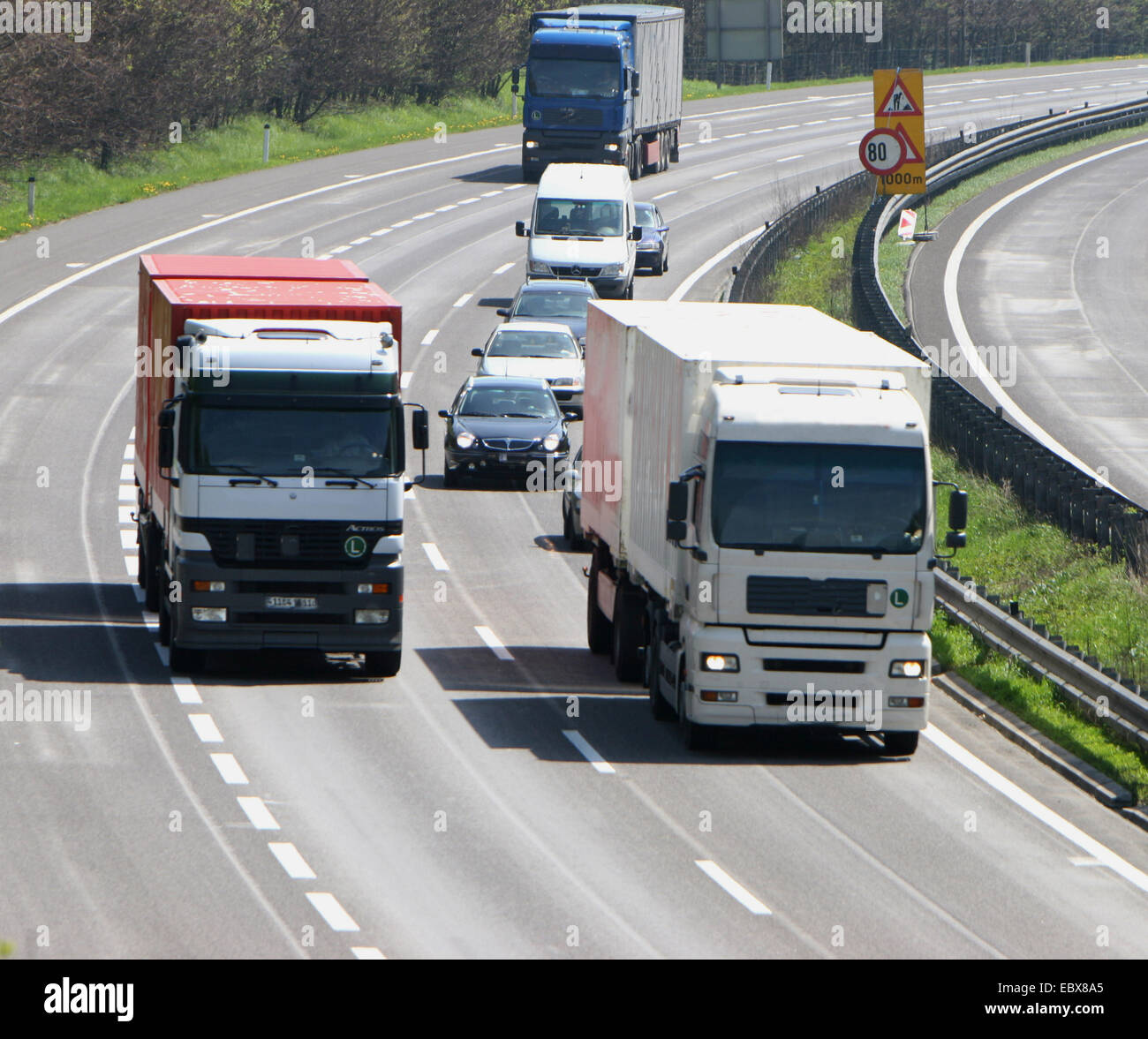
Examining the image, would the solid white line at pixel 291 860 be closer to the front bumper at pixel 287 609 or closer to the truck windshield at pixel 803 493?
the truck windshield at pixel 803 493

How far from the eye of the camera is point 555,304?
3862cm

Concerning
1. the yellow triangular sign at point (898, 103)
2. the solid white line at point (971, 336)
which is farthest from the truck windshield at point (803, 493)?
the yellow triangular sign at point (898, 103)

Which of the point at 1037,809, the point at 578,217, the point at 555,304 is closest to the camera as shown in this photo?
the point at 1037,809

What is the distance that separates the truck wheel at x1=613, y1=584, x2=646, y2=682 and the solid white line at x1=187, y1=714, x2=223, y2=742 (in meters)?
3.95

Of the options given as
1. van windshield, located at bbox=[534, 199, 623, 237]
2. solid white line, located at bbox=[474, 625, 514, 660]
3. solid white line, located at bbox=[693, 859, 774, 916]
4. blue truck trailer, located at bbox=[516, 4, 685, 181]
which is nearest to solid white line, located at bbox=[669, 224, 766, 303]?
van windshield, located at bbox=[534, 199, 623, 237]

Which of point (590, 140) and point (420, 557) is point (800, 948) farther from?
Answer: point (590, 140)

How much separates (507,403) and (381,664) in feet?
38.9

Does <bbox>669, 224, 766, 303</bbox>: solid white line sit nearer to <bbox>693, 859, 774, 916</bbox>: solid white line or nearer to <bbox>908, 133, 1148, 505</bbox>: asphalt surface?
<bbox>908, 133, 1148, 505</bbox>: asphalt surface

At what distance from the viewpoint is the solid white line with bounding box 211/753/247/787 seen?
15.4m

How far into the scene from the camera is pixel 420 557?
25.5m

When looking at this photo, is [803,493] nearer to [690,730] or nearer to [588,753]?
[690,730]

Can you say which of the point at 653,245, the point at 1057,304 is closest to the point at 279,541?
the point at 1057,304
